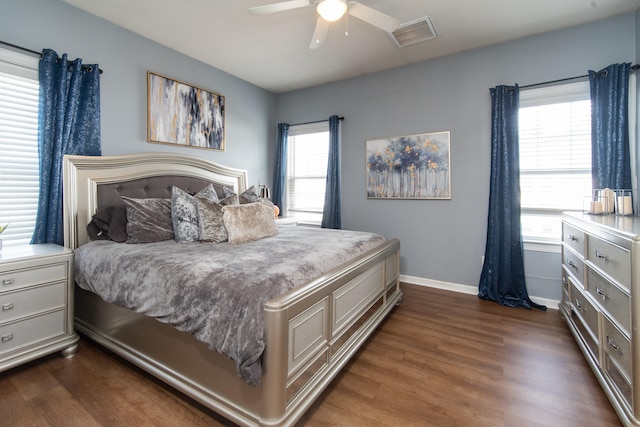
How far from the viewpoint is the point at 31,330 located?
199cm

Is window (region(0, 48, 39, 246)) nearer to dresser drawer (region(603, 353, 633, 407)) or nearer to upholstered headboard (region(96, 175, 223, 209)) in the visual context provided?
upholstered headboard (region(96, 175, 223, 209))

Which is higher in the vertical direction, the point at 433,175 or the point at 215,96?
the point at 215,96

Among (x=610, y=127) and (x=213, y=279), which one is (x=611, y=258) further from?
(x=213, y=279)

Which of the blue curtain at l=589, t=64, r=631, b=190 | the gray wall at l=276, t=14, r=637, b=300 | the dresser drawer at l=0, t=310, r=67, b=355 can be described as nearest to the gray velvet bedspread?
the dresser drawer at l=0, t=310, r=67, b=355

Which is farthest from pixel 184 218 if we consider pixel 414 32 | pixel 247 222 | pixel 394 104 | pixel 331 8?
pixel 394 104

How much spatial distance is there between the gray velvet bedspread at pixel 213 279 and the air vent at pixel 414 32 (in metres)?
2.17

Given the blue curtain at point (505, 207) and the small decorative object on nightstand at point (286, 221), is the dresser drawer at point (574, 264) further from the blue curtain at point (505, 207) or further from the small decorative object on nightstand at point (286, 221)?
the small decorative object on nightstand at point (286, 221)

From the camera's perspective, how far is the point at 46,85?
2408 mm

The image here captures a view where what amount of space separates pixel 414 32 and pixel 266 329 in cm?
313

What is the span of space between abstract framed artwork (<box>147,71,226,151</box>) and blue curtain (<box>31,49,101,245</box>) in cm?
66

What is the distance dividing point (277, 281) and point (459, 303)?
2.48 metres

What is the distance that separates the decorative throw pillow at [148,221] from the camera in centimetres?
238

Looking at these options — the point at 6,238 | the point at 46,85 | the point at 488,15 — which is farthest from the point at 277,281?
the point at 488,15

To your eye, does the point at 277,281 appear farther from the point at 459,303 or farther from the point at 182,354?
the point at 459,303
